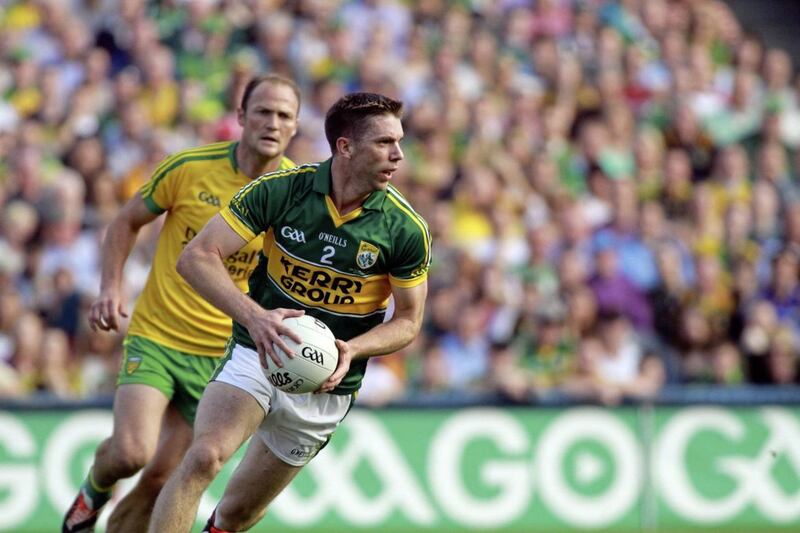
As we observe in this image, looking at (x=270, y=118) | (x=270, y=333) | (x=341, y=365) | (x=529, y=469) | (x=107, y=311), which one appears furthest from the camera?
(x=529, y=469)

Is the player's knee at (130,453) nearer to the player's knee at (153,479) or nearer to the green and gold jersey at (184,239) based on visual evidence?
the player's knee at (153,479)

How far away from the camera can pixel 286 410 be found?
7.13m

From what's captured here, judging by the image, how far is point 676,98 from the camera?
16.2 m

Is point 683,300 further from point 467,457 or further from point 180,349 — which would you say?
point 180,349

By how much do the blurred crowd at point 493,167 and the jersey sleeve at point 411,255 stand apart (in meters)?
5.37

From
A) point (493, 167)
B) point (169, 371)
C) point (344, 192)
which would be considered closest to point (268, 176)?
point (344, 192)

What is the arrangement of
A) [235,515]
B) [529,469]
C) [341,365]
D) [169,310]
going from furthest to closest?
[529,469] → [169,310] → [235,515] → [341,365]

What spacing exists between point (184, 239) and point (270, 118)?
913 millimetres

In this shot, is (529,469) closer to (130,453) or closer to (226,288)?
(130,453)

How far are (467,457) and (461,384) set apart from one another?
82 cm

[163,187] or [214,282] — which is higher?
[163,187]

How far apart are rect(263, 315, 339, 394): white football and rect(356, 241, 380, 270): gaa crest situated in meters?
0.43

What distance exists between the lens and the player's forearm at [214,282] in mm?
6742

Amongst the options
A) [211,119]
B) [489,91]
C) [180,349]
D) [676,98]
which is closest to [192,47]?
[211,119]
